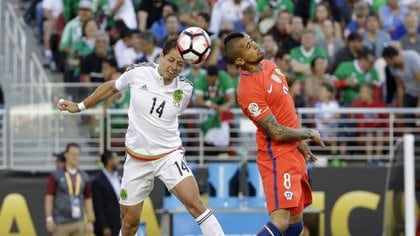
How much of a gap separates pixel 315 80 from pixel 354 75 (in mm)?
804

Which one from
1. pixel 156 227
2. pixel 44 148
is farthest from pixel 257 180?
pixel 44 148

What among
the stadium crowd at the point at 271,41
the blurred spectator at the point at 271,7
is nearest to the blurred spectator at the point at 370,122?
the stadium crowd at the point at 271,41

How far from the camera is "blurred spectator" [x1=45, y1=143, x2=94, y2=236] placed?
21.7 m

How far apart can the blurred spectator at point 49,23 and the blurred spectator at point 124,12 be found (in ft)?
3.36

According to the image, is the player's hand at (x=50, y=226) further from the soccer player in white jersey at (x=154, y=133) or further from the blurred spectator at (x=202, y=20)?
the soccer player in white jersey at (x=154, y=133)

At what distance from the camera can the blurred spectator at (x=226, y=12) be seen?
957 inches

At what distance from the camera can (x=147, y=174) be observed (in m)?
15.1

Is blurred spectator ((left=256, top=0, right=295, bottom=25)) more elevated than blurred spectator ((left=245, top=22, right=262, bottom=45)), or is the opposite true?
blurred spectator ((left=256, top=0, right=295, bottom=25))

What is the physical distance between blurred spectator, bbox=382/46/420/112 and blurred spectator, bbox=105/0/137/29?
16.0 ft

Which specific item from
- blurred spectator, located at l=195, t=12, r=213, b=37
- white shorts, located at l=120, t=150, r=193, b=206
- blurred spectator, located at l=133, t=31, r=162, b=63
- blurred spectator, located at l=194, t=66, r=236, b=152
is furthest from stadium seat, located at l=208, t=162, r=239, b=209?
white shorts, located at l=120, t=150, r=193, b=206

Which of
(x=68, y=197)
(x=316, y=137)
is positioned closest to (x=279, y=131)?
(x=316, y=137)

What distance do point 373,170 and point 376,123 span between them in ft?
2.78

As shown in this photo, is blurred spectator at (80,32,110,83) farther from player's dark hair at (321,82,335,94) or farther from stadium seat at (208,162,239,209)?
player's dark hair at (321,82,335,94)

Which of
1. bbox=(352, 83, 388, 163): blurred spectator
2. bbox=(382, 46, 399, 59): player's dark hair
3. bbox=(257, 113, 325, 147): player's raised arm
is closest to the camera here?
bbox=(257, 113, 325, 147): player's raised arm
